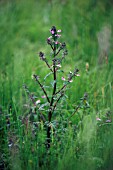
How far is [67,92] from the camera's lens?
243 cm

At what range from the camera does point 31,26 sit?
14.8ft

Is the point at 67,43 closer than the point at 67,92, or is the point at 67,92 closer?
the point at 67,92

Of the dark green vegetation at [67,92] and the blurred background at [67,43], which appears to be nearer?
the dark green vegetation at [67,92]

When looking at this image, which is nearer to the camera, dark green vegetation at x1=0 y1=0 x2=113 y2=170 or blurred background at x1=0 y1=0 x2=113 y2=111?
dark green vegetation at x1=0 y1=0 x2=113 y2=170

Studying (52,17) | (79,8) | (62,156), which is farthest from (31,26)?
(62,156)

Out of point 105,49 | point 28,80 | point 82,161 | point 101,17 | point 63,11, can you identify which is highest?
point 63,11

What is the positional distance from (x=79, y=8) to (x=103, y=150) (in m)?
2.96

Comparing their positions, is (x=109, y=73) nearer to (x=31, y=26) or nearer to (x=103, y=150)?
(x=103, y=150)

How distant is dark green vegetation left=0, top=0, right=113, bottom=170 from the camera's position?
1852mm

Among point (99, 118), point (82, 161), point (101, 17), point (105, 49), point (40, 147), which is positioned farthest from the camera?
point (101, 17)

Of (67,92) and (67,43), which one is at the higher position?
(67,43)

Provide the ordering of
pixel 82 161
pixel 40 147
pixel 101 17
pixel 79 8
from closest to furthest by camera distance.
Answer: pixel 82 161 < pixel 40 147 < pixel 101 17 < pixel 79 8

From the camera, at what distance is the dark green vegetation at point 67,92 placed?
185 cm

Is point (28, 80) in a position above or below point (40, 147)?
above
